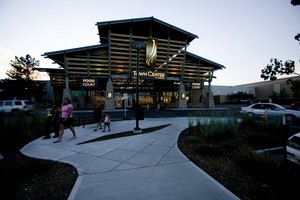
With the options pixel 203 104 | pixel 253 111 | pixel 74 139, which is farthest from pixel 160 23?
pixel 74 139

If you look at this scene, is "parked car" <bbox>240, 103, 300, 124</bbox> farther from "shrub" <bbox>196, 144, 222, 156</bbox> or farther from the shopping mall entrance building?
the shopping mall entrance building

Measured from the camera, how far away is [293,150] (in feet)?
12.7

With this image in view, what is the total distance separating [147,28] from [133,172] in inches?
1154

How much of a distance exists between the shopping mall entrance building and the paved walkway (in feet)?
68.4

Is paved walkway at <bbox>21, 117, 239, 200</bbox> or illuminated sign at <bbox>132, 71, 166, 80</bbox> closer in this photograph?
paved walkway at <bbox>21, 117, 239, 200</bbox>

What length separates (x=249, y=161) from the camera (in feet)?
13.2

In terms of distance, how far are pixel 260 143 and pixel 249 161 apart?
118 inches

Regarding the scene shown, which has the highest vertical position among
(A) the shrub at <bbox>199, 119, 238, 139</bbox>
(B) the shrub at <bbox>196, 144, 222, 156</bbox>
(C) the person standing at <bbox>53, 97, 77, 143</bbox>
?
(C) the person standing at <bbox>53, 97, 77, 143</bbox>

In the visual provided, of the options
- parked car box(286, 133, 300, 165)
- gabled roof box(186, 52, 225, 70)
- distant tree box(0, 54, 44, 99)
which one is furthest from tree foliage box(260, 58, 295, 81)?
distant tree box(0, 54, 44, 99)

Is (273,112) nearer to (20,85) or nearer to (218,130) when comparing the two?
(218,130)

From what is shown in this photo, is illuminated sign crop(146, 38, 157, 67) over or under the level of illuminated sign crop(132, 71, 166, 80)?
over

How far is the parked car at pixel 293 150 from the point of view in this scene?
3725 mm

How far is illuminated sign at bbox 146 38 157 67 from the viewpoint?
2591 cm

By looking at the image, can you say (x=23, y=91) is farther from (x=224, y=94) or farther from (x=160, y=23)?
(x=224, y=94)
